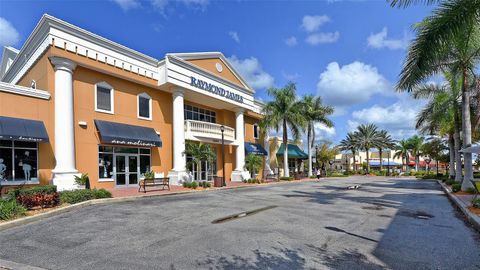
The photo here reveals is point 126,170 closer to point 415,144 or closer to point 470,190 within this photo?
point 470,190

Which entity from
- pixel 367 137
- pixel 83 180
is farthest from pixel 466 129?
pixel 367 137

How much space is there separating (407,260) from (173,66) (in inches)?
810

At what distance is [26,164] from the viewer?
16375 millimetres

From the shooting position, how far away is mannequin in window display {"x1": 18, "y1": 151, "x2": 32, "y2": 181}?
640 inches

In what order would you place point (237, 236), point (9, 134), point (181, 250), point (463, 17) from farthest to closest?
1. point (9, 134)
2. point (463, 17)
3. point (237, 236)
4. point (181, 250)

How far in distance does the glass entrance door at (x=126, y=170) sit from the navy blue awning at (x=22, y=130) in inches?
201

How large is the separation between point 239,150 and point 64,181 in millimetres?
16995

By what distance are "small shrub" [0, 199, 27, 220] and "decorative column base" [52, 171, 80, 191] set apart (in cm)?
644

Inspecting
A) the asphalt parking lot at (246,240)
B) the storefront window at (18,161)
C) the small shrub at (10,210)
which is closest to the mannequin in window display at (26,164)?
the storefront window at (18,161)

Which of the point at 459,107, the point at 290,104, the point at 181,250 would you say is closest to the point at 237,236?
the point at 181,250

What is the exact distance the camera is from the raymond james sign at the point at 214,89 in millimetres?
25095

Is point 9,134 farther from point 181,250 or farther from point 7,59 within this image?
point 7,59

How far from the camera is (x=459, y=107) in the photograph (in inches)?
850

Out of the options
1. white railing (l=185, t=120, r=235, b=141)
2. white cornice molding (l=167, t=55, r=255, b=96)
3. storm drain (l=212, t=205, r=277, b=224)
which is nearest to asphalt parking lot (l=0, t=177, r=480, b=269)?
storm drain (l=212, t=205, r=277, b=224)
